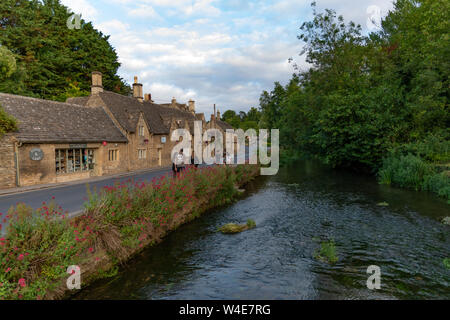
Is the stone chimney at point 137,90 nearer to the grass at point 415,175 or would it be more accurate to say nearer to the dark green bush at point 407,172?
the dark green bush at point 407,172

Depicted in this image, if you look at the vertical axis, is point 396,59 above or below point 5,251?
above

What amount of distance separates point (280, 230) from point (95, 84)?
28498 millimetres

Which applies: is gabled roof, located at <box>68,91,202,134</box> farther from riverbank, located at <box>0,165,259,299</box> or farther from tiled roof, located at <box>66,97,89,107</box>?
riverbank, located at <box>0,165,259,299</box>

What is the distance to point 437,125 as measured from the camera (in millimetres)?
26156

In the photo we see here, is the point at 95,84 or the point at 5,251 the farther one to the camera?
the point at 95,84

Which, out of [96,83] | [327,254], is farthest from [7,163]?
[327,254]

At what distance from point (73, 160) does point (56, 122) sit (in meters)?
3.41

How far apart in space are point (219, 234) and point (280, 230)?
3.06m

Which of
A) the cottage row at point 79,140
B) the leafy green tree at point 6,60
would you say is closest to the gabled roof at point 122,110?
the cottage row at point 79,140

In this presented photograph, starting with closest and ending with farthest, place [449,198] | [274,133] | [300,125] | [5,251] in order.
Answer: [5,251] → [449,198] → [300,125] → [274,133]

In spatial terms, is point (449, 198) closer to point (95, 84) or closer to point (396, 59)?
point (396, 59)
